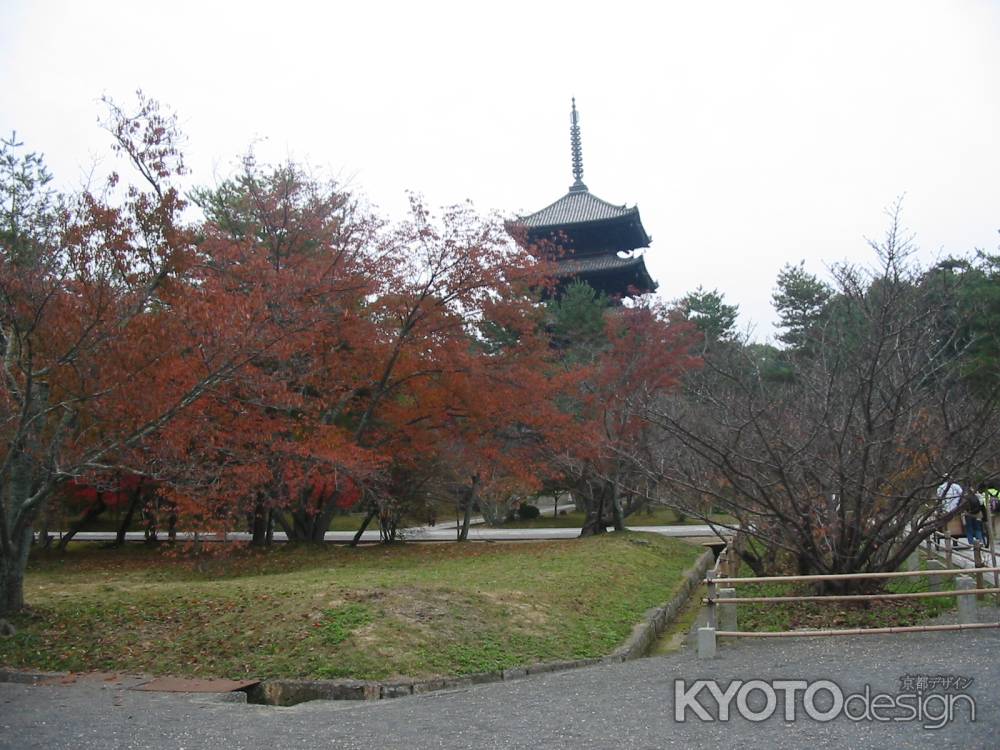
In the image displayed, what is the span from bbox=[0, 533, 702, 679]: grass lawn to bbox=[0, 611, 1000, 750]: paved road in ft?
2.06

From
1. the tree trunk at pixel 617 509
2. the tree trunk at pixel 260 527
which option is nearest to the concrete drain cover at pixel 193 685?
the tree trunk at pixel 260 527

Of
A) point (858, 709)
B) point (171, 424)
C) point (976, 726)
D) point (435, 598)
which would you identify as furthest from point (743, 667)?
point (171, 424)

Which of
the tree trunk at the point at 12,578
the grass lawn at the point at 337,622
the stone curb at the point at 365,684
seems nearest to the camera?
the stone curb at the point at 365,684

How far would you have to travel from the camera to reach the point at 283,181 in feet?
53.3

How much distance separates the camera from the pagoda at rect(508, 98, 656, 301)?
30.5 meters

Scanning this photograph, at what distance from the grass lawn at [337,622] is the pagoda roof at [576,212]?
2082cm

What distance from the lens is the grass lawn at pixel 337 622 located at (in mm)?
7055

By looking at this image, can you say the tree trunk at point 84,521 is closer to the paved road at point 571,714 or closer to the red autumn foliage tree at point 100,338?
the red autumn foliage tree at point 100,338

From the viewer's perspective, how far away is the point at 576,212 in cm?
3225

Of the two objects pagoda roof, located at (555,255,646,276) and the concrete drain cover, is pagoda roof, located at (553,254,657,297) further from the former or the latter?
the concrete drain cover

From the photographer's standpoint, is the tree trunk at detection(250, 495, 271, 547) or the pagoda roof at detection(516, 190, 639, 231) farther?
the pagoda roof at detection(516, 190, 639, 231)

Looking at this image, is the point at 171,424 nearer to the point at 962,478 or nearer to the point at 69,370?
the point at 69,370

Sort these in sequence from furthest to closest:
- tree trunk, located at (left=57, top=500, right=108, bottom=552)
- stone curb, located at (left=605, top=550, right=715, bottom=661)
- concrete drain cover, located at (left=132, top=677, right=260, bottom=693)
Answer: tree trunk, located at (left=57, top=500, right=108, bottom=552) < stone curb, located at (left=605, top=550, right=715, bottom=661) < concrete drain cover, located at (left=132, top=677, right=260, bottom=693)

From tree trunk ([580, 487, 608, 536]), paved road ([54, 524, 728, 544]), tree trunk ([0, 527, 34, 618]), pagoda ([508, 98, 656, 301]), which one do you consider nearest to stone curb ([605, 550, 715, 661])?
tree trunk ([580, 487, 608, 536])
